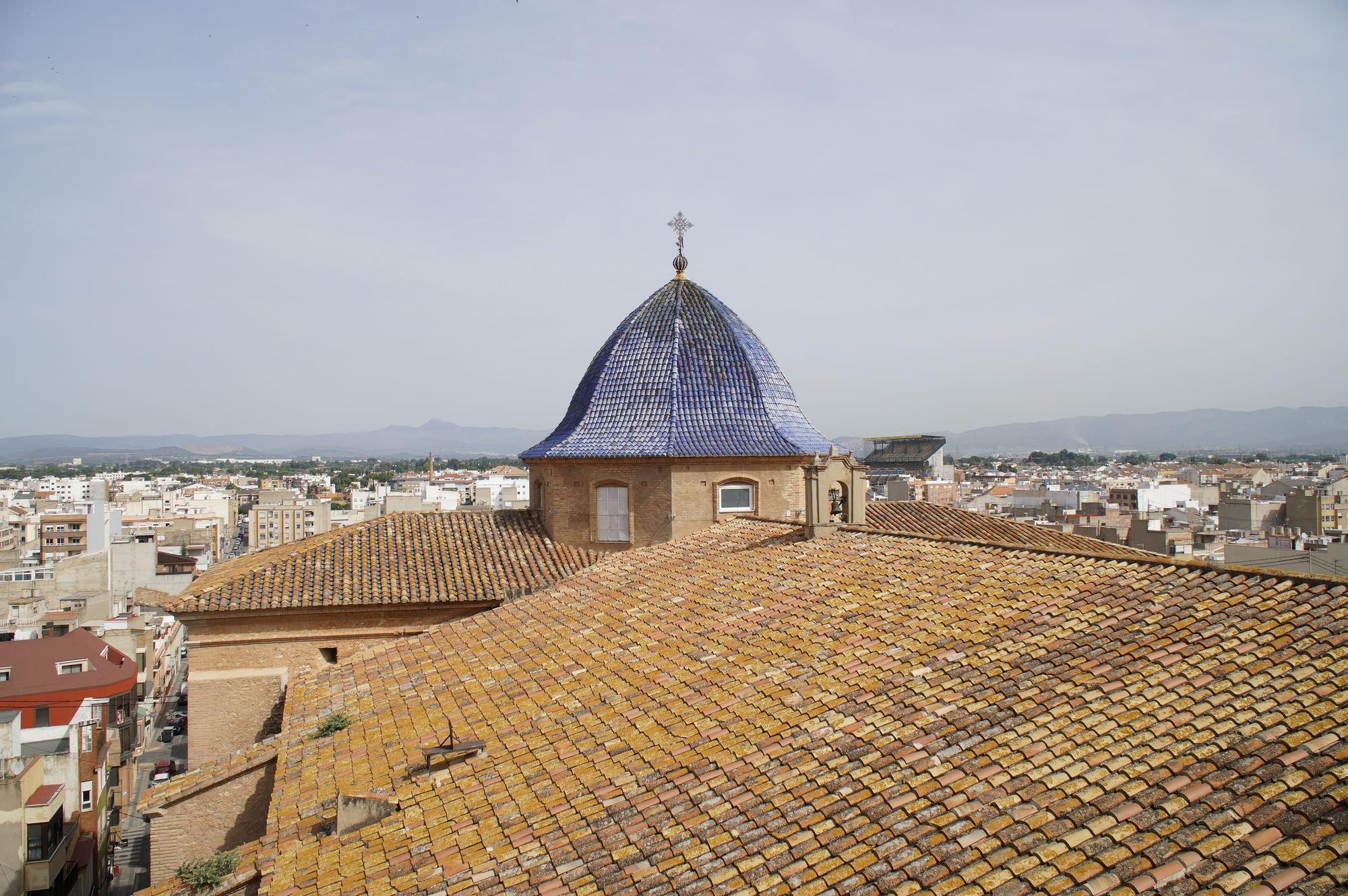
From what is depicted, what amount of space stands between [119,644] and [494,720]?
32.1 meters

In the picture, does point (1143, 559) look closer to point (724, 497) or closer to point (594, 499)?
point (724, 497)

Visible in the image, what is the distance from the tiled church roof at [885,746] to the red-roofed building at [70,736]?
1265cm

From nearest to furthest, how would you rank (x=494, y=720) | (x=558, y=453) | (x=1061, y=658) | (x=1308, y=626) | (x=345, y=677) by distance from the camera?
(x=1308, y=626) < (x=1061, y=658) < (x=494, y=720) < (x=345, y=677) < (x=558, y=453)

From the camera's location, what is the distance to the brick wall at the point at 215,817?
35.4ft

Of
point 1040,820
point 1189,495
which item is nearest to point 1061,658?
point 1040,820

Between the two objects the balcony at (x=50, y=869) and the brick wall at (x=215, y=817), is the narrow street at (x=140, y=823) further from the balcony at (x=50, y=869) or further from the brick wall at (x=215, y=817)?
the brick wall at (x=215, y=817)

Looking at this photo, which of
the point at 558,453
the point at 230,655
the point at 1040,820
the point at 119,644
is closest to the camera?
the point at 1040,820

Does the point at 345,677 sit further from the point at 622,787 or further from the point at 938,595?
the point at 938,595

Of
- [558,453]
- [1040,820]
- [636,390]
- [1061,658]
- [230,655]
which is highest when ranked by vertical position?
[636,390]

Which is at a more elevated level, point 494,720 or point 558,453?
point 558,453

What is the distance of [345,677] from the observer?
12734mm

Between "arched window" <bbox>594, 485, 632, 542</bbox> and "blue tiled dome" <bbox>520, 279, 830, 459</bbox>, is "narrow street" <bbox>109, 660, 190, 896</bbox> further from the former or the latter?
"blue tiled dome" <bbox>520, 279, 830, 459</bbox>

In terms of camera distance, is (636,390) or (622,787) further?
(636,390)

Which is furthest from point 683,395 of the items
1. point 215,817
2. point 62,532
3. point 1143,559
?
point 62,532
